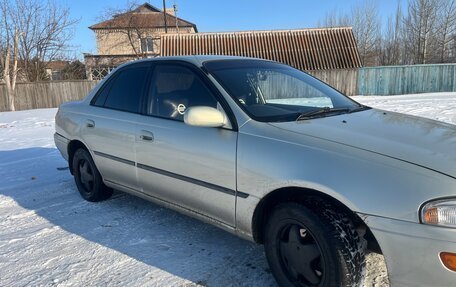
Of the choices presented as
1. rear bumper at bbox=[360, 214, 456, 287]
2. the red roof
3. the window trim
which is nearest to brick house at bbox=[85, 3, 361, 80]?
the red roof

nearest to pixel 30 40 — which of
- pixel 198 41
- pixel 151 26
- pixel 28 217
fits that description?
pixel 198 41

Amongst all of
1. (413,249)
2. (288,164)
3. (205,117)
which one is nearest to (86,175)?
(205,117)

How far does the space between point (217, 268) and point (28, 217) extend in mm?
2458

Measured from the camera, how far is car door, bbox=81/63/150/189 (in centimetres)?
370

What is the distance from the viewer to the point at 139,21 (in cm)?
3819

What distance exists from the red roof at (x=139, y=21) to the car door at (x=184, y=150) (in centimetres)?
3706

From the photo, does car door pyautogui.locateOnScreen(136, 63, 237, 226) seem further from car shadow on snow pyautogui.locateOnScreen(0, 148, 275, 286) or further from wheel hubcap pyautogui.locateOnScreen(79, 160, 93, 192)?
wheel hubcap pyautogui.locateOnScreen(79, 160, 93, 192)

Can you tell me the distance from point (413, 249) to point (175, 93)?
2281 mm

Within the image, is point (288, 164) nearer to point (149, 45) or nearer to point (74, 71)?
point (74, 71)

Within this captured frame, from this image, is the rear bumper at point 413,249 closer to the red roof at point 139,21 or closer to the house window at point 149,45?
the red roof at point 139,21

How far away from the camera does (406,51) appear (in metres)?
39.8

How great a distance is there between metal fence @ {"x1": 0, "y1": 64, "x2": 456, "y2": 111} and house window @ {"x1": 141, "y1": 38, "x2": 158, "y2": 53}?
1721 cm

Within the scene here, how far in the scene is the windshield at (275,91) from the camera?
9.59 feet

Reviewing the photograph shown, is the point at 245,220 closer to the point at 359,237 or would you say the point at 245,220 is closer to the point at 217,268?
the point at 217,268
